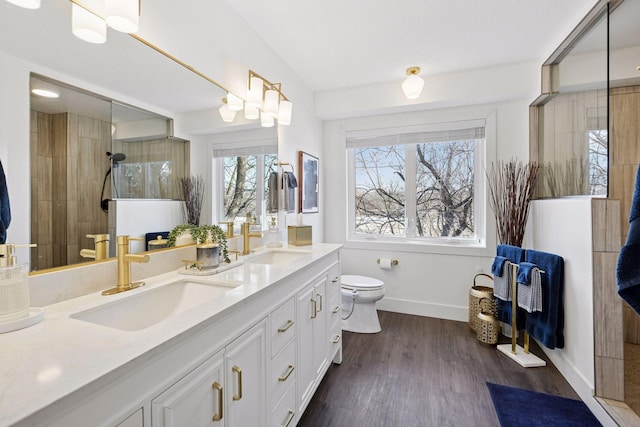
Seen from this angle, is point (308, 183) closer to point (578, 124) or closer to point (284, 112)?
point (284, 112)

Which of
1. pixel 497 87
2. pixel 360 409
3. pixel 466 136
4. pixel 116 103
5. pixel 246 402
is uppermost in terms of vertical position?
pixel 497 87

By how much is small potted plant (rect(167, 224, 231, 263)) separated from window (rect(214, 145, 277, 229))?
7.7 inches

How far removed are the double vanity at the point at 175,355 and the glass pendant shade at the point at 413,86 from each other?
1.92m

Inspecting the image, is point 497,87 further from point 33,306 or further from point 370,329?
point 33,306

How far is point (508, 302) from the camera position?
2.39 m

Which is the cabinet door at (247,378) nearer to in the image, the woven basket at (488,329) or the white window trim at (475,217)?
the woven basket at (488,329)

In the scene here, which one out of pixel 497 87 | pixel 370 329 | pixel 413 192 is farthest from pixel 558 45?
pixel 370 329

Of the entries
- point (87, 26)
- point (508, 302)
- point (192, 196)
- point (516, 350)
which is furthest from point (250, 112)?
point (516, 350)

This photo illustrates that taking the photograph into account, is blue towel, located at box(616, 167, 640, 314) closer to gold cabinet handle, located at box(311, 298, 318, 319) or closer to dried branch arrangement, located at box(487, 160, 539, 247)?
gold cabinet handle, located at box(311, 298, 318, 319)

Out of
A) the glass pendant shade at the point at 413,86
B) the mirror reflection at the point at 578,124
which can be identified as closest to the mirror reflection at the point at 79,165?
the glass pendant shade at the point at 413,86

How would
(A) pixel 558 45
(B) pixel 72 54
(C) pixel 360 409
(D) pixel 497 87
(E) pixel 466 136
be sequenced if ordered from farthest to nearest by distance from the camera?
1. (E) pixel 466 136
2. (D) pixel 497 87
3. (A) pixel 558 45
4. (C) pixel 360 409
5. (B) pixel 72 54

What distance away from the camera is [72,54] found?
3.32ft

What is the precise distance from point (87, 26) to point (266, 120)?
1.19m

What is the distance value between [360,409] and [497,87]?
2.86 m
